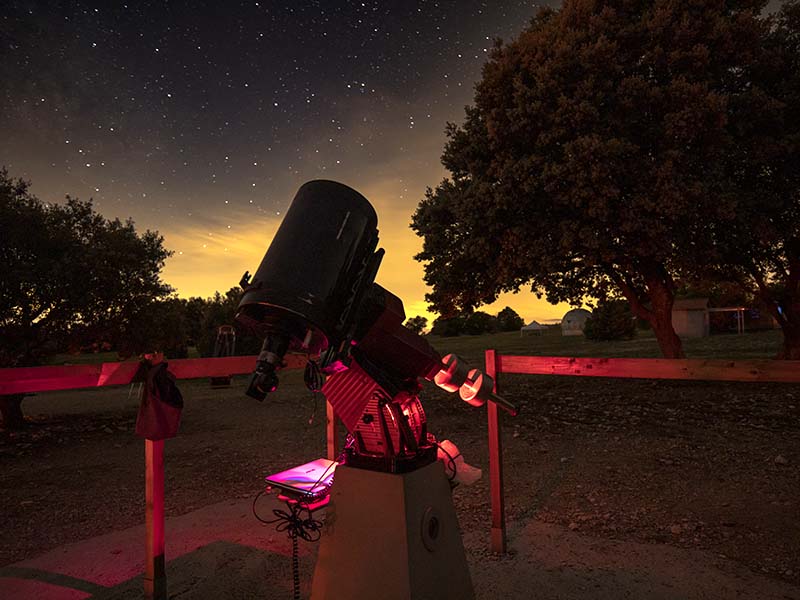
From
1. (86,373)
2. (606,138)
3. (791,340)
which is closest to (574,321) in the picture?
(791,340)

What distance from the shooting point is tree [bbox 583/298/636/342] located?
35438 millimetres

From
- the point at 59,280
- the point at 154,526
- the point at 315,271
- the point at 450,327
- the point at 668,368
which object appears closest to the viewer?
the point at 315,271

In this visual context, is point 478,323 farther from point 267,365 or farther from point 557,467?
point 267,365

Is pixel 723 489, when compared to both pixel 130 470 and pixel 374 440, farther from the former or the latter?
pixel 130 470

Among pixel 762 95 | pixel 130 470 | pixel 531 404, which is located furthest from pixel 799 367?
pixel 762 95

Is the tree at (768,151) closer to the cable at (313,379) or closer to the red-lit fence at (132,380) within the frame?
the cable at (313,379)

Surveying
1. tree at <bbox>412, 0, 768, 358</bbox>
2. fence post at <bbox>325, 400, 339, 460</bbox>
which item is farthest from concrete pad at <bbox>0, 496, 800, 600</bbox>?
tree at <bbox>412, 0, 768, 358</bbox>

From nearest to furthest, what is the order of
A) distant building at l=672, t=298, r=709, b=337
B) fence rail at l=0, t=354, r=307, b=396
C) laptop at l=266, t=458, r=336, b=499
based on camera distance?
laptop at l=266, t=458, r=336, b=499 < fence rail at l=0, t=354, r=307, b=396 < distant building at l=672, t=298, r=709, b=337

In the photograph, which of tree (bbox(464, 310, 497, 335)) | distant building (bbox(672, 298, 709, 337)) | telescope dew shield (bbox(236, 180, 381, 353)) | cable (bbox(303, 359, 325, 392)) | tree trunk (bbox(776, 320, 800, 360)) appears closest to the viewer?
telescope dew shield (bbox(236, 180, 381, 353))

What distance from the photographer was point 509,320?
6988 cm

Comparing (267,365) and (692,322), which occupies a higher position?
(267,365)

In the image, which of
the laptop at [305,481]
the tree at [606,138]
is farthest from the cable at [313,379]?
the tree at [606,138]

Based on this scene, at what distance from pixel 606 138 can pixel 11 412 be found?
13793mm

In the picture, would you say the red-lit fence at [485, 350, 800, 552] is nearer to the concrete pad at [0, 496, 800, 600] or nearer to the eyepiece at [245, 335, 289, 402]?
the concrete pad at [0, 496, 800, 600]
